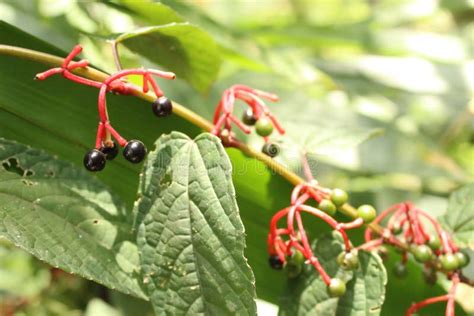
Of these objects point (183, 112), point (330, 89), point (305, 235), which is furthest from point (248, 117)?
point (330, 89)

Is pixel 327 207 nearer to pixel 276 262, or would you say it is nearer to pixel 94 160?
pixel 276 262

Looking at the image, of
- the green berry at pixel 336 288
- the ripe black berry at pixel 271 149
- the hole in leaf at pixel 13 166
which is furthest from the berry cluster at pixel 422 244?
the hole in leaf at pixel 13 166

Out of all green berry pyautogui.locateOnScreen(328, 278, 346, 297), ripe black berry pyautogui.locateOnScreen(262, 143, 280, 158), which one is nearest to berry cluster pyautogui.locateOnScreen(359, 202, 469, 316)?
green berry pyautogui.locateOnScreen(328, 278, 346, 297)

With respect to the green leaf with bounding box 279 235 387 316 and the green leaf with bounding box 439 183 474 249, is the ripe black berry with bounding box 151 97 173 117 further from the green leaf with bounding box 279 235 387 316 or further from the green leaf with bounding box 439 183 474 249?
the green leaf with bounding box 439 183 474 249

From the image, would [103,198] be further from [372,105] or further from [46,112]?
[372,105]

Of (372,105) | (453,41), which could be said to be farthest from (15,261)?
(453,41)

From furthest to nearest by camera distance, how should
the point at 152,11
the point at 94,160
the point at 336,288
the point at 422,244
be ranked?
the point at 152,11, the point at 422,244, the point at 336,288, the point at 94,160
